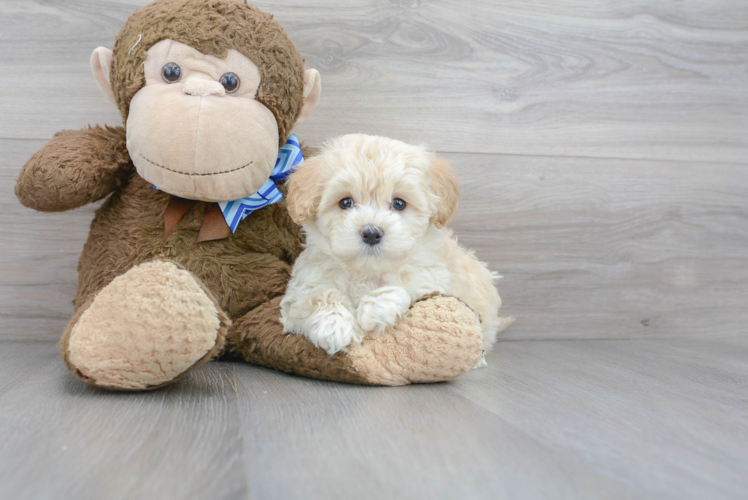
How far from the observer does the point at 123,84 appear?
105 centimetres

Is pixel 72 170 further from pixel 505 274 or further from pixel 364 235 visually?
pixel 505 274

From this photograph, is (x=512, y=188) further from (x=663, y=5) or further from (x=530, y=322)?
(x=663, y=5)

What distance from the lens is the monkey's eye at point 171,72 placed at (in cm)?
103

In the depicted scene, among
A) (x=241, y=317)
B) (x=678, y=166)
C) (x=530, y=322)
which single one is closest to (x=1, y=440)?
(x=241, y=317)

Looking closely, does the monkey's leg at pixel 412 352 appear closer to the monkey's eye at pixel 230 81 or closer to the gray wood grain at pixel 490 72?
the monkey's eye at pixel 230 81

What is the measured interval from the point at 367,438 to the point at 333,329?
0.27 meters

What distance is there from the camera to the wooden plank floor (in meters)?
0.65

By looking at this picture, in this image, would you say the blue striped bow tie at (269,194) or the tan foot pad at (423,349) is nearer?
the tan foot pad at (423,349)

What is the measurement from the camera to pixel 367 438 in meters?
0.72

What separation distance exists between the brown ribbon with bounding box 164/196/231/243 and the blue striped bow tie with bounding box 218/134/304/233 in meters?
0.02

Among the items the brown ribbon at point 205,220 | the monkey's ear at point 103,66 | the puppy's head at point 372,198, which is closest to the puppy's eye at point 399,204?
the puppy's head at point 372,198

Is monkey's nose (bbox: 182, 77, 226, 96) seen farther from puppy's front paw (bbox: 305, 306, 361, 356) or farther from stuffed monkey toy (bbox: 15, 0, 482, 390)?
puppy's front paw (bbox: 305, 306, 361, 356)

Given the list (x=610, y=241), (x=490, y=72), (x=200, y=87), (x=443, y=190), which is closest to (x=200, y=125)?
(x=200, y=87)

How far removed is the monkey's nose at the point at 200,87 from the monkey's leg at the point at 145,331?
1.06ft
